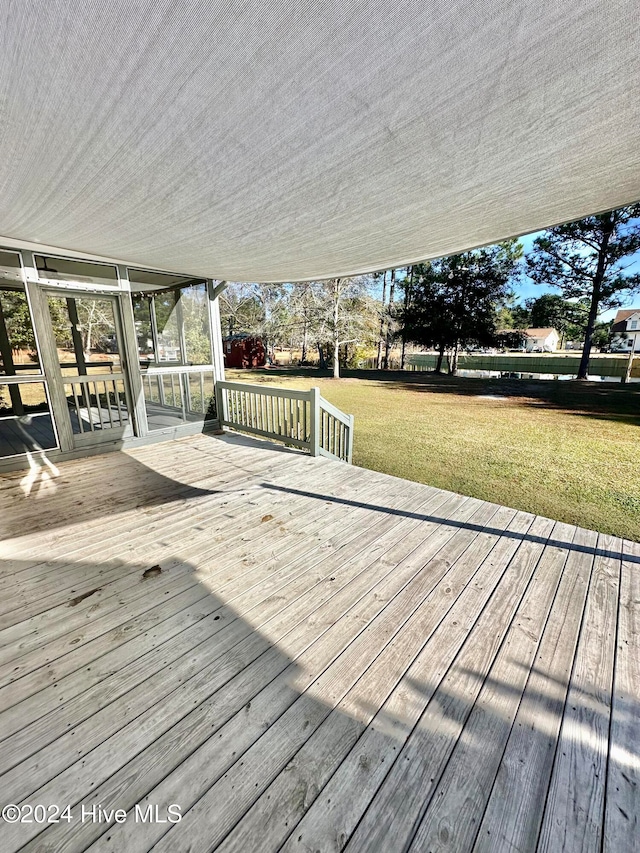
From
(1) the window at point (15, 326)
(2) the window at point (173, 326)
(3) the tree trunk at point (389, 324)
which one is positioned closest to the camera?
(1) the window at point (15, 326)

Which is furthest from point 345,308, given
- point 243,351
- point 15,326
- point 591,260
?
point 15,326

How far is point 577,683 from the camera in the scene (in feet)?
4.75

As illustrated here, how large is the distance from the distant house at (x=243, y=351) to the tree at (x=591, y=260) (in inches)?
593

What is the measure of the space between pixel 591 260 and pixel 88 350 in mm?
18943

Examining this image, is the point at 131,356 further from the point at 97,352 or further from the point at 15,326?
the point at 15,326

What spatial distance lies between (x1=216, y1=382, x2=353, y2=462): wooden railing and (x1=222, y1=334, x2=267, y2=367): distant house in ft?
53.6

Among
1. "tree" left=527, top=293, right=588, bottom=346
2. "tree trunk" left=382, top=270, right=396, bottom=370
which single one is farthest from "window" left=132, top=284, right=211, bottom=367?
"tree" left=527, top=293, right=588, bottom=346

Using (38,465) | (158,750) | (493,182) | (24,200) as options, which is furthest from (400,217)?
(38,465)

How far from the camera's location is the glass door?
13.6 feet

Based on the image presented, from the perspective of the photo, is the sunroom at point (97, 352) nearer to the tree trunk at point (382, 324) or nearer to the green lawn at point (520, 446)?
the green lawn at point (520, 446)

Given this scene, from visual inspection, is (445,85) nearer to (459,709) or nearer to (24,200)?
(459,709)

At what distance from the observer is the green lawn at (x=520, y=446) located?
164 inches

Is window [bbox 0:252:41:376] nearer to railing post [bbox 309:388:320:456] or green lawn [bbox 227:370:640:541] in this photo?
railing post [bbox 309:388:320:456]

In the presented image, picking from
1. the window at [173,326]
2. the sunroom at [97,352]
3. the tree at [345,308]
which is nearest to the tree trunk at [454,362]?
the tree at [345,308]
